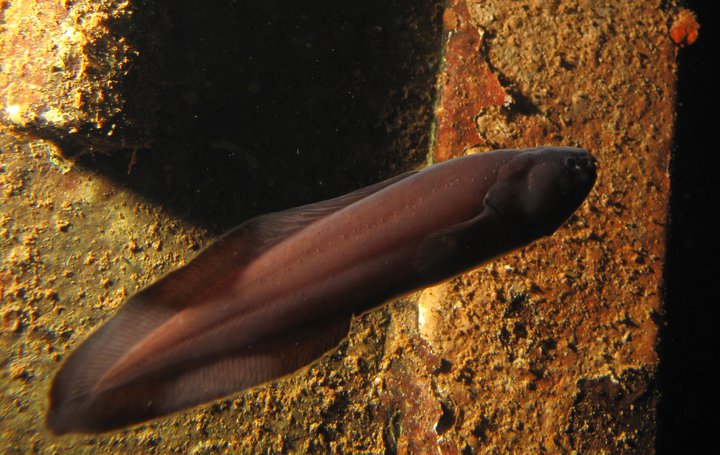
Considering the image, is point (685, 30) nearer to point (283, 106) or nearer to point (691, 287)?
point (691, 287)

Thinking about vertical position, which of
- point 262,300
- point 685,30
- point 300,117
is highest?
point 685,30

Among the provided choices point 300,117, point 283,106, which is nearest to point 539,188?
point 300,117

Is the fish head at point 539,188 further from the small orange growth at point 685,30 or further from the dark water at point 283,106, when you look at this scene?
the small orange growth at point 685,30

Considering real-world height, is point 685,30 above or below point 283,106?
above

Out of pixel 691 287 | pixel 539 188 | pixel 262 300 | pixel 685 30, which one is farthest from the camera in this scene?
pixel 691 287

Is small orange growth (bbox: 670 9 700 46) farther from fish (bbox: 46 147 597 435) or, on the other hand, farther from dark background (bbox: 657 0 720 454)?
fish (bbox: 46 147 597 435)

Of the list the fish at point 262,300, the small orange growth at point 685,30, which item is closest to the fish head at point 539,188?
the fish at point 262,300
